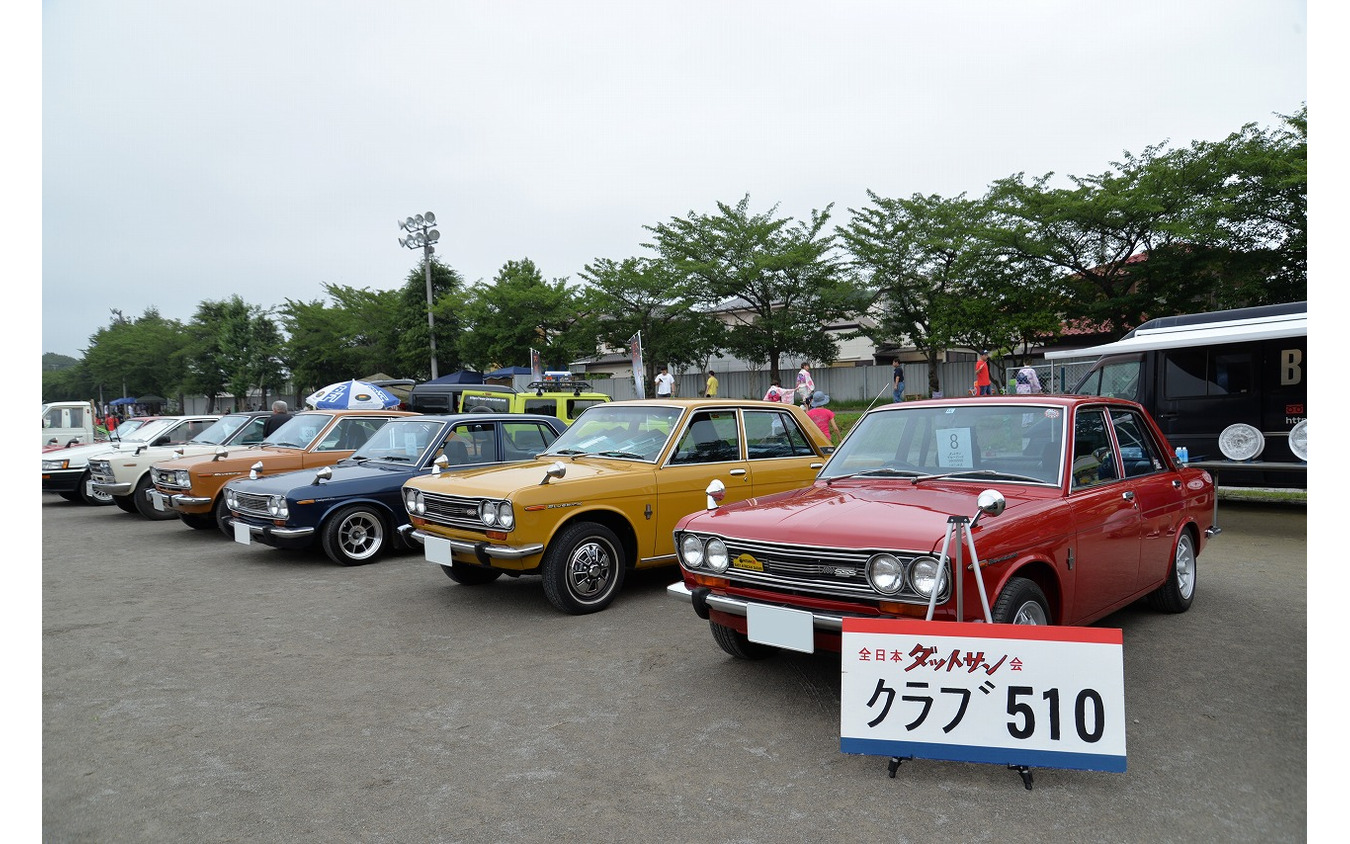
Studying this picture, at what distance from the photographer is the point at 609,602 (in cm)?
668

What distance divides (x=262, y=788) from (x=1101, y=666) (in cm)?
364

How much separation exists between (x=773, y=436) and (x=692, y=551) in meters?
3.19

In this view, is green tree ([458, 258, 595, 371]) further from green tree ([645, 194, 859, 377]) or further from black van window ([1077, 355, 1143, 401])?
black van window ([1077, 355, 1143, 401])

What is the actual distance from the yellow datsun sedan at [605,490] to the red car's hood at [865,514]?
1800 millimetres

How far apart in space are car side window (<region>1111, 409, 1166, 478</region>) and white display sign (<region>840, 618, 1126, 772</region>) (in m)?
2.35

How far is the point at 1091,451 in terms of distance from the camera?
16.4ft

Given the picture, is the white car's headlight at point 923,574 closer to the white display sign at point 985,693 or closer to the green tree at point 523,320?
the white display sign at point 985,693

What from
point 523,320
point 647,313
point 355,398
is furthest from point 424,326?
point 355,398

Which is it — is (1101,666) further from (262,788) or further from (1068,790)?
(262,788)

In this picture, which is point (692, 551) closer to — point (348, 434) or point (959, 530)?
point (959, 530)

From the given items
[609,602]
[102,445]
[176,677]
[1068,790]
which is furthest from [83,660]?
[102,445]

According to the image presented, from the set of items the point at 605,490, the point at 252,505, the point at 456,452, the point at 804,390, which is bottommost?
the point at 252,505

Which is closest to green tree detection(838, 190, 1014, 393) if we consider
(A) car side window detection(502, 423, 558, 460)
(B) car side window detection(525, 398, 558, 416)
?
(B) car side window detection(525, 398, 558, 416)

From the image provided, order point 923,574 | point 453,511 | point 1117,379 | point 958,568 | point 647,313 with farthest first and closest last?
point 647,313
point 1117,379
point 453,511
point 923,574
point 958,568
